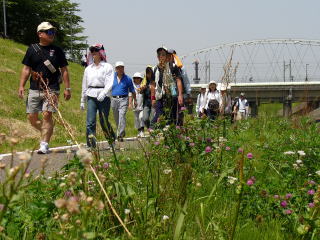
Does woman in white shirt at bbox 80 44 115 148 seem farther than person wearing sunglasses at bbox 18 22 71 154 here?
Yes

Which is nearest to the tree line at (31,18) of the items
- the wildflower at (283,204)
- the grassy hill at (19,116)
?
the grassy hill at (19,116)

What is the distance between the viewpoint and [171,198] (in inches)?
111

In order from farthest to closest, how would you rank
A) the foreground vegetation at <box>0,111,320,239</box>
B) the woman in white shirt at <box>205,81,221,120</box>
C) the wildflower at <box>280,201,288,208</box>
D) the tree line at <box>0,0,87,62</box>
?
the tree line at <box>0,0,87,62</box> → the woman in white shirt at <box>205,81,221,120</box> → the wildflower at <box>280,201,288,208</box> → the foreground vegetation at <box>0,111,320,239</box>

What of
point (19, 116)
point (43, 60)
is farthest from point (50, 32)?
point (19, 116)

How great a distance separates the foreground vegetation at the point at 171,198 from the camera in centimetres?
178

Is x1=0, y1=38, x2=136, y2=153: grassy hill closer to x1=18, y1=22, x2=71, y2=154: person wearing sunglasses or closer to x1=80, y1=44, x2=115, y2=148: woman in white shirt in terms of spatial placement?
x1=18, y1=22, x2=71, y2=154: person wearing sunglasses

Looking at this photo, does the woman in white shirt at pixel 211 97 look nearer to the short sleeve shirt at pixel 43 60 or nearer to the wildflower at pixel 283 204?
the short sleeve shirt at pixel 43 60

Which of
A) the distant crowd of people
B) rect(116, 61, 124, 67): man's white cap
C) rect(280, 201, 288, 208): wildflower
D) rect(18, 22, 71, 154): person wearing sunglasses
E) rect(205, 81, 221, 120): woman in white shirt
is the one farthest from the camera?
rect(205, 81, 221, 120): woman in white shirt

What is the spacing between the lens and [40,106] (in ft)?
26.0

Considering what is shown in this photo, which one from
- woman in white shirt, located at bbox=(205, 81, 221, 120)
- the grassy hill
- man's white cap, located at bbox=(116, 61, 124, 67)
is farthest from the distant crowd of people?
woman in white shirt, located at bbox=(205, 81, 221, 120)

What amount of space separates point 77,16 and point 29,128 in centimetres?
6245

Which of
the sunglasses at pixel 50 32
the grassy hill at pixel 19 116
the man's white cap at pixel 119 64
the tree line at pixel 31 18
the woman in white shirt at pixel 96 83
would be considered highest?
the tree line at pixel 31 18

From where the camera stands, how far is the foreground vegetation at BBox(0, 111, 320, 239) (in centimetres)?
178

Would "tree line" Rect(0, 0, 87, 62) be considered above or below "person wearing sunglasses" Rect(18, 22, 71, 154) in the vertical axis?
above
